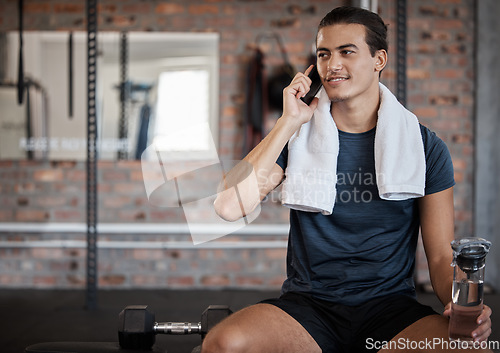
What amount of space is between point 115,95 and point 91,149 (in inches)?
29.0

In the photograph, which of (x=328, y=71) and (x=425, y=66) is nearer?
(x=328, y=71)

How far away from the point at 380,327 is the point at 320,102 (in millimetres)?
732

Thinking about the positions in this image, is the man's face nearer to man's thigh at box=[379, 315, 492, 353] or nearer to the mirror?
man's thigh at box=[379, 315, 492, 353]

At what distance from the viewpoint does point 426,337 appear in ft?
4.31

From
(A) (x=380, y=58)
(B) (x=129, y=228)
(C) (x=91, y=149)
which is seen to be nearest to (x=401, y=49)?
(A) (x=380, y=58)

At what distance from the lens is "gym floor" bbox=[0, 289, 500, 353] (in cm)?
278

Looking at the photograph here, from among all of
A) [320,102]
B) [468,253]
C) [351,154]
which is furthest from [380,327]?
[320,102]

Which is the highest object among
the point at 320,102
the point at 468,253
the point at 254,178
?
the point at 320,102

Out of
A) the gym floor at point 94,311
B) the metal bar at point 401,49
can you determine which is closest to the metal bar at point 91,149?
the gym floor at point 94,311

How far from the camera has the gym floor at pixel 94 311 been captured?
278 cm

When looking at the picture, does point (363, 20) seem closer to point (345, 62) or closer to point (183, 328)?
point (345, 62)

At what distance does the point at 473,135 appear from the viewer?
4.02m

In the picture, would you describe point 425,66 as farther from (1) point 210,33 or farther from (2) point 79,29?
(2) point 79,29

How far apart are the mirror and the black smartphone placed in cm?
227
